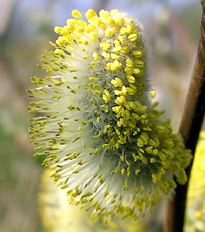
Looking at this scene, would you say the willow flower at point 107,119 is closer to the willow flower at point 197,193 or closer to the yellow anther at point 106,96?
the yellow anther at point 106,96

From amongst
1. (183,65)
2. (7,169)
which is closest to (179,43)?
(183,65)

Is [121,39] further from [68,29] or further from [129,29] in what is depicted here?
[68,29]

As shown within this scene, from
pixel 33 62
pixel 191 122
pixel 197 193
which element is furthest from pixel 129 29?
pixel 33 62

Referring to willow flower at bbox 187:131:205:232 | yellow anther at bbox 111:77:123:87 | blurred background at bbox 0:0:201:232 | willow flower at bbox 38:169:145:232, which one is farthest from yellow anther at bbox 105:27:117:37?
blurred background at bbox 0:0:201:232

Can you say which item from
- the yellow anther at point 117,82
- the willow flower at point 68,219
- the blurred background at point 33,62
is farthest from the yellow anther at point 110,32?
the blurred background at point 33,62

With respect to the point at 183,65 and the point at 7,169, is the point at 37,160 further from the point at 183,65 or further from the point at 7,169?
the point at 183,65

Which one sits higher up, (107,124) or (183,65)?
(183,65)

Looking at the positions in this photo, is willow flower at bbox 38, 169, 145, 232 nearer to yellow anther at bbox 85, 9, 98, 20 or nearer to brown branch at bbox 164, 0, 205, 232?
brown branch at bbox 164, 0, 205, 232
